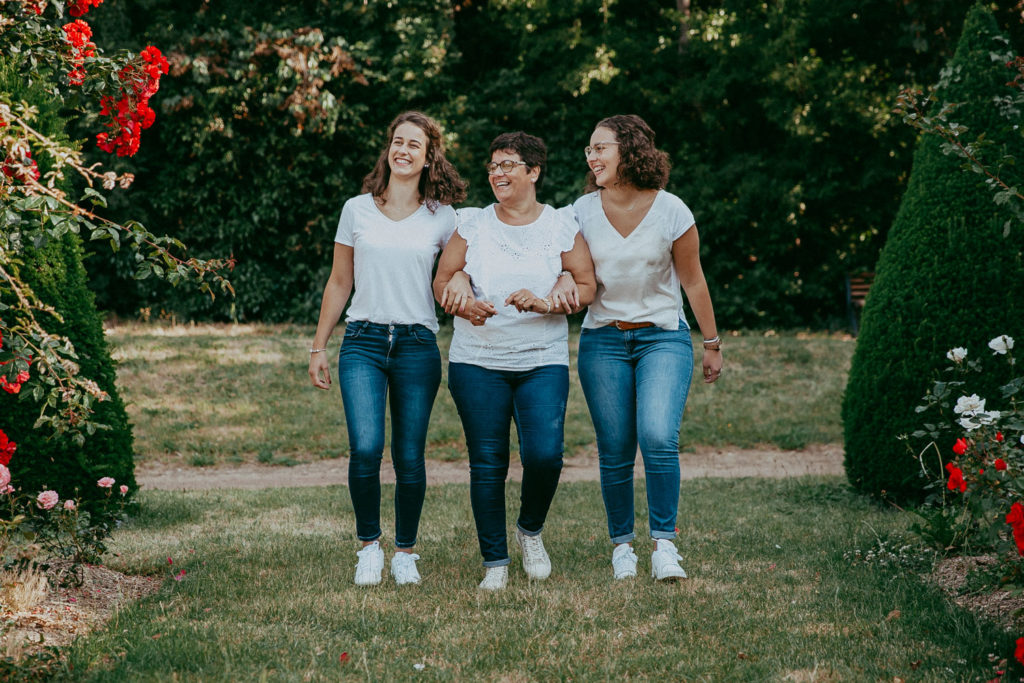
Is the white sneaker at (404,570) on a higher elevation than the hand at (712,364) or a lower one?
lower

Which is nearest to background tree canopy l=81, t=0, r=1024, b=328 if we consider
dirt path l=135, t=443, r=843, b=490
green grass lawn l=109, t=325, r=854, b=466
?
green grass lawn l=109, t=325, r=854, b=466

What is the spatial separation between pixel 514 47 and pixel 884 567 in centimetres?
1498

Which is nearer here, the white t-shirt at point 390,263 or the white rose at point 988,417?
the white rose at point 988,417

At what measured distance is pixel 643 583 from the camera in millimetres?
4168

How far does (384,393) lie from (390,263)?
22.5 inches

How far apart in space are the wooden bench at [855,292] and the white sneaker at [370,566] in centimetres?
1352

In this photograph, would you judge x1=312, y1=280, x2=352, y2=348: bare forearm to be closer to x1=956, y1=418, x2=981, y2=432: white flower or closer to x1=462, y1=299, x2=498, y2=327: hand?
x1=462, y1=299, x2=498, y2=327: hand

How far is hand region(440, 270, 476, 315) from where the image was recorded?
3.90 metres

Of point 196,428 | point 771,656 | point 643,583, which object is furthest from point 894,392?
point 196,428

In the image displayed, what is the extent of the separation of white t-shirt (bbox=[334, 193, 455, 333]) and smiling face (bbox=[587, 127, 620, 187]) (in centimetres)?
76

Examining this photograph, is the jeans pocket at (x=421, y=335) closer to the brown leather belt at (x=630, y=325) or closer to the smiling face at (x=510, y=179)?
the smiling face at (x=510, y=179)

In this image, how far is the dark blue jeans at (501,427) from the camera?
4031 mm

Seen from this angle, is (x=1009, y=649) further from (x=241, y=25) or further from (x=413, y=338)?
(x=241, y=25)

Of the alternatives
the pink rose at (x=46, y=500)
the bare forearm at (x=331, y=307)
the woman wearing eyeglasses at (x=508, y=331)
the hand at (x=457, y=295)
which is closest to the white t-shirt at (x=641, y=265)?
the woman wearing eyeglasses at (x=508, y=331)
